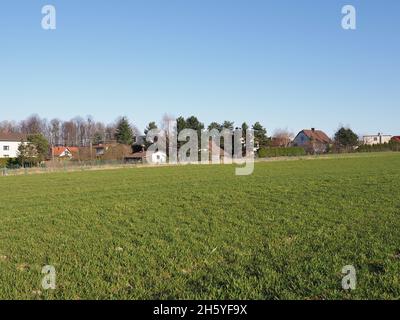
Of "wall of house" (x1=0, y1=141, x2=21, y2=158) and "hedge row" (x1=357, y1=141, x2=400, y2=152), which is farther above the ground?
"wall of house" (x1=0, y1=141, x2=21, y2=158)

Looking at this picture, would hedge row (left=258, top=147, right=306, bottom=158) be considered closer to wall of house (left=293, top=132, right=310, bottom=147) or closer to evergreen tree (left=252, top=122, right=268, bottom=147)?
evergreen tree (left=252, top=122, right=268, bottom=147)

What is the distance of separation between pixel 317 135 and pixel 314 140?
441 inches

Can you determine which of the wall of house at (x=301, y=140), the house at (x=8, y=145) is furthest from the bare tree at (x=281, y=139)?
the house at (x=8, y=145)

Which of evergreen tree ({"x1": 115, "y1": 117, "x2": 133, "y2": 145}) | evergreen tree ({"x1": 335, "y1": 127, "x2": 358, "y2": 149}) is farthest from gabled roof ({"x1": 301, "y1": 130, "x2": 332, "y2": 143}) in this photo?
evergreen tree ({"x1": 115, "y1": 117, "x2": 133, "y2": 145})

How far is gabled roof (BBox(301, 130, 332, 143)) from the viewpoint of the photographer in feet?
418

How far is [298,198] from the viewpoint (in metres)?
14.6

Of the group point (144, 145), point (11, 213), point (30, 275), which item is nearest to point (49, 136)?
point (144, 145)

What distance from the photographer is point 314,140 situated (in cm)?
12275

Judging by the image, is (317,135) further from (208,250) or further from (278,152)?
(208,250)

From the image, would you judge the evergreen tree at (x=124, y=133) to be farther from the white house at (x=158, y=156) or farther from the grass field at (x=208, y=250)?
the grass field at (x=208, y=250)

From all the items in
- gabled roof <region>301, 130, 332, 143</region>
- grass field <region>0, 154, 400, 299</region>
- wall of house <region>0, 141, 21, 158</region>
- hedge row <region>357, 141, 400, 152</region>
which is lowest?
grass field <region>0, 154, 400, 299</region>
